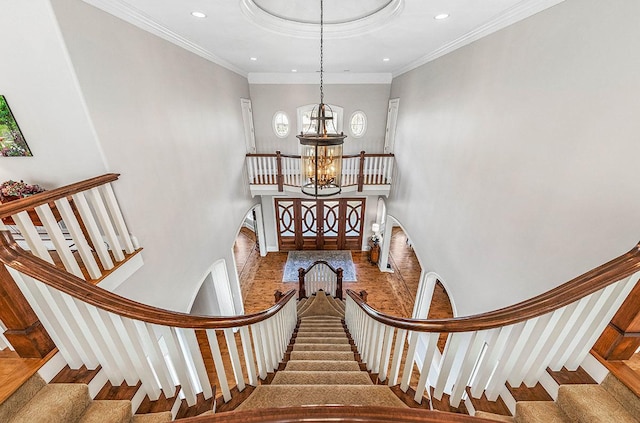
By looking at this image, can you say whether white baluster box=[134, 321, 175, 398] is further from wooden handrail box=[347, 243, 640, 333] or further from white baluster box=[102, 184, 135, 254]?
→ wooden handrail box=[347, 243, 640, 333]

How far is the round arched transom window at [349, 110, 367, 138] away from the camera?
6438 mm

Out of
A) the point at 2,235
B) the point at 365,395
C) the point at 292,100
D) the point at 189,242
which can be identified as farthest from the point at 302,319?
the point at 292,100

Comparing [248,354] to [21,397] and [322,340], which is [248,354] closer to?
[21,397]

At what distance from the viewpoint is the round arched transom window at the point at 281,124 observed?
6410 mm

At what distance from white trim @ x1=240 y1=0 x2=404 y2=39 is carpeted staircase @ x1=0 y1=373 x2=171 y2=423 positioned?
9.63ft

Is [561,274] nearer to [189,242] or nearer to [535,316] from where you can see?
[535,316]

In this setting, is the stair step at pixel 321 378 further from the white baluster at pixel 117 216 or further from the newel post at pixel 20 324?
the white baluster at pixel 117 216

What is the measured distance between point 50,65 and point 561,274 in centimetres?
386

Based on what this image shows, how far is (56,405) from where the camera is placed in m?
1.10

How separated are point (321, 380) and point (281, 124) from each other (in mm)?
5901

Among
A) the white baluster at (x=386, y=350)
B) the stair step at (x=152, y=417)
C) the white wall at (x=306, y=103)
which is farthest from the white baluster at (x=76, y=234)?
the white wall at (x=306, y=103)

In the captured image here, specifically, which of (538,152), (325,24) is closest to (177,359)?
(538,152)

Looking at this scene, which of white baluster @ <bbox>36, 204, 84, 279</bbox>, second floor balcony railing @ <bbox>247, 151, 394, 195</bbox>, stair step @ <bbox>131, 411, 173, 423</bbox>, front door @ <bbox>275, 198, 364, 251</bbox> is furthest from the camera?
front door @ <bbox>275, 198, 364, 251</bbox>

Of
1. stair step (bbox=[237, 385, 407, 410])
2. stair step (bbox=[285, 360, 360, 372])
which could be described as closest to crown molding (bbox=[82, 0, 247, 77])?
stair step (bbox=[237, 385, 407, 410])
